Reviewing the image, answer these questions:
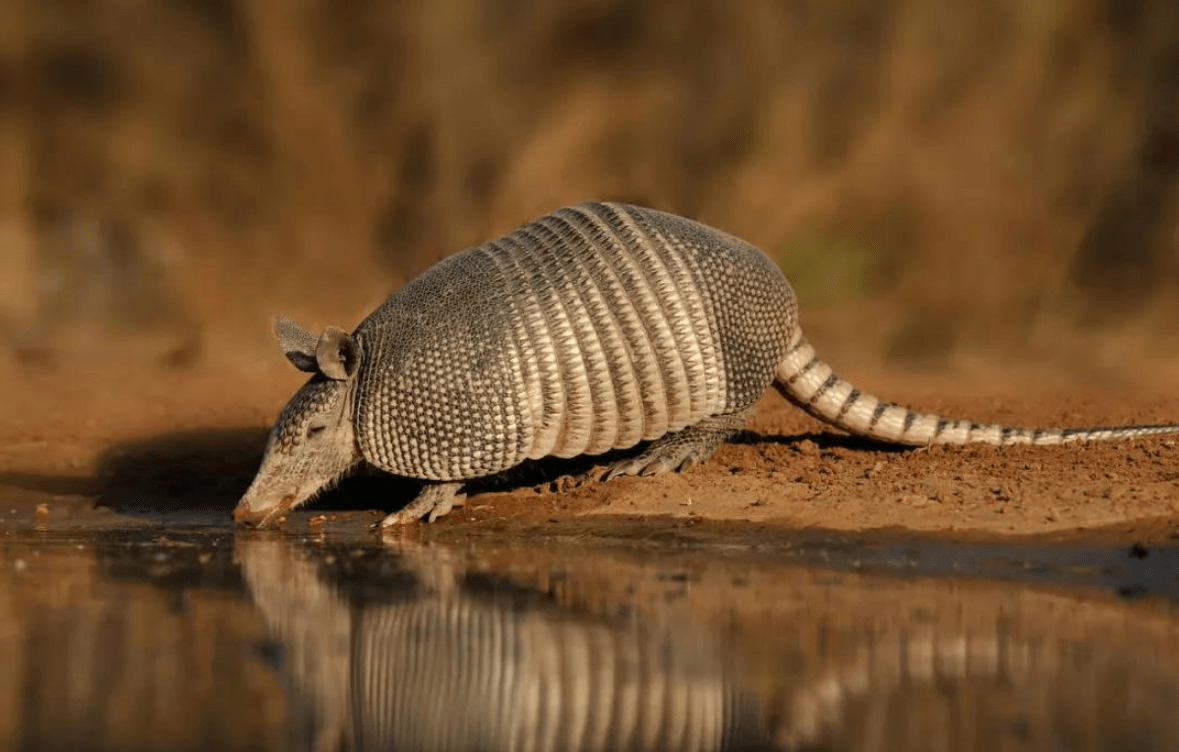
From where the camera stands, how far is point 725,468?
28.3 ft

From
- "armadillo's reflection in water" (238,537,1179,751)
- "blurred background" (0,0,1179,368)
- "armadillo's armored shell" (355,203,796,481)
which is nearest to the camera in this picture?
"armadillo's reflection in water" (238,537,1179,751)

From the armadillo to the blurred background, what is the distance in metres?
6.14

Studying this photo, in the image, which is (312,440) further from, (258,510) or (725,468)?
(725,468)

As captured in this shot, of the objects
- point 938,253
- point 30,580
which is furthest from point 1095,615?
point 938,253

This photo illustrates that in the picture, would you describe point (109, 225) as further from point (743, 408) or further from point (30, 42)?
point (743, 408)

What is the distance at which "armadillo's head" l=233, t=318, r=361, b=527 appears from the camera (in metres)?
7.96

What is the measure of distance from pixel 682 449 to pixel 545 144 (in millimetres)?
7299

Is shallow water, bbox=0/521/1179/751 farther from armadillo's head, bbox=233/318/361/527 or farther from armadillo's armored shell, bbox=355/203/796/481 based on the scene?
armadillo's armored shell, bbox=355/203/796/481

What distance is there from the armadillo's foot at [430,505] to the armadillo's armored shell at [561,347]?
0.48 feet

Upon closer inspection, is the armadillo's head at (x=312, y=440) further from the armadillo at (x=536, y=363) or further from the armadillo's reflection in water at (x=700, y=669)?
the armadillo's reflection in water at (x=700, y=669)

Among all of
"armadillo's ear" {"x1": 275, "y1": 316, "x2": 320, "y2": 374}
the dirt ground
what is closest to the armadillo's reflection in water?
the dirt ground

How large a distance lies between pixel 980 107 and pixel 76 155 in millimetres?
10288

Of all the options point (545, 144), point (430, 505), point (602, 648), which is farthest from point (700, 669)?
point (545, 144)

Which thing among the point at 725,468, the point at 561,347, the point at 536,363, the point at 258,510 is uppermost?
the point at 561,347
